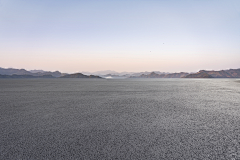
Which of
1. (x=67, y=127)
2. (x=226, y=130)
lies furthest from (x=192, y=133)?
(x=67, y=127)

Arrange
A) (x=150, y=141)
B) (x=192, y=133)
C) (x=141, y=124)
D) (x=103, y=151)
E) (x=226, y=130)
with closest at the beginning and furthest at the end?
(x=103, y=151) < (x=150, y=141) < (x=192, y=133) < (x=226, y=130) < (x=141, y=124)

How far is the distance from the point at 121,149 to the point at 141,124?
342 centimetres

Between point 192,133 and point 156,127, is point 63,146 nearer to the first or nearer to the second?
point 156,127

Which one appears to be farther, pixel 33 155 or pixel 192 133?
pixel 192 133

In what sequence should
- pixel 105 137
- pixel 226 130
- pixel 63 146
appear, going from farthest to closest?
pixel 226 130 → pixel 105 137 → pixel 63 146

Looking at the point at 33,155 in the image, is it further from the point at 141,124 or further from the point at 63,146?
the point at 141,124

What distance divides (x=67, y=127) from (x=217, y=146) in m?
7.24

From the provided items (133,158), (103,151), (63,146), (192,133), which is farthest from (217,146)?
(63,146)

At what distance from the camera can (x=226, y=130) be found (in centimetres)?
759

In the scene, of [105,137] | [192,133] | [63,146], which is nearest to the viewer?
[63,146]

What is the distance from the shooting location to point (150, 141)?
6062mm

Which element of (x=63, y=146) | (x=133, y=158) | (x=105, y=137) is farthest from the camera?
(x=105, y=137)

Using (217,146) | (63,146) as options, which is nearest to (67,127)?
(63,146)

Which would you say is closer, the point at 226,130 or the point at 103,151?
the point at 103,151
